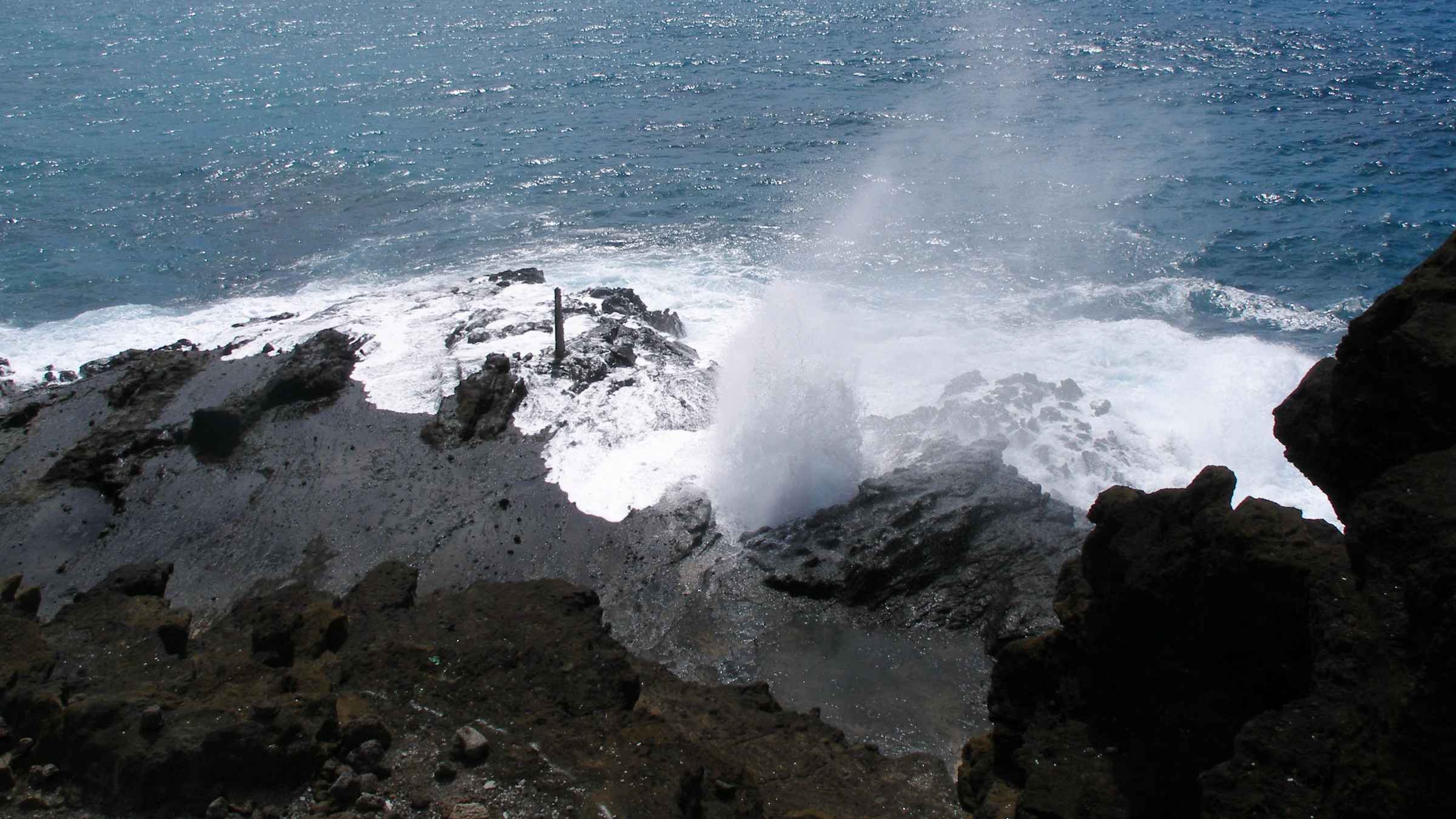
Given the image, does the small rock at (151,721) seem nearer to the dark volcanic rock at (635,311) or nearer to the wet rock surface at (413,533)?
the wet rock surface at (413,533)

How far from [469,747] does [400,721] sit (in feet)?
3.34

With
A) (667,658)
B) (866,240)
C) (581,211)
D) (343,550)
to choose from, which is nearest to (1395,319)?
(667,658)

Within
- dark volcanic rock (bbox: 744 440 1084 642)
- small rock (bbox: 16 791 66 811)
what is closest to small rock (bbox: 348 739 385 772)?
small rock (bbox: 16 791 66 811)

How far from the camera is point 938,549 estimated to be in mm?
13547

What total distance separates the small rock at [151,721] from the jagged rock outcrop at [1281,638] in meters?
7.45

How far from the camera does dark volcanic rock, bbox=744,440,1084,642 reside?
1281 centimetres

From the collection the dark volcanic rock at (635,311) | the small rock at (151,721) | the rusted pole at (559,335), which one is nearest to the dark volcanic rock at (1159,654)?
the small rock at (151,721)

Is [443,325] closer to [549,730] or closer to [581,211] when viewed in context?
[581,211]

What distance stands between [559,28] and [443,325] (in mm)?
47230

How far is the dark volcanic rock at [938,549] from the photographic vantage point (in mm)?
→ 12812

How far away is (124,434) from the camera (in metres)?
16.9

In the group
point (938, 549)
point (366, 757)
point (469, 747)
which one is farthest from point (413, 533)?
point (938, 549)

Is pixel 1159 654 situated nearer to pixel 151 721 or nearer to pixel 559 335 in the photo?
pixel 151 721

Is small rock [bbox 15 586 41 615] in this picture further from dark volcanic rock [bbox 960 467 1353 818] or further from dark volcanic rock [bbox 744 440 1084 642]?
dark volcanic rock [bbox 960 467 1353 818]
